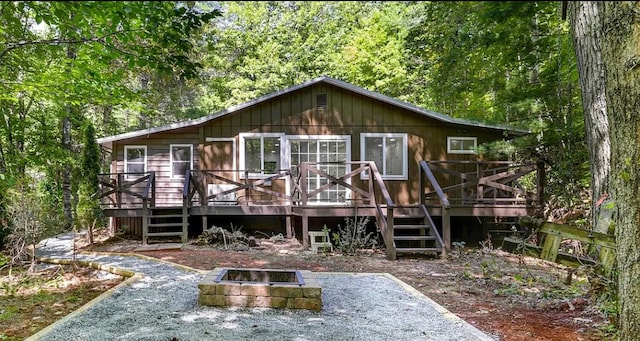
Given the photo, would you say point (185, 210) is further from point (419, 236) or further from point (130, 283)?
point (419, 236)

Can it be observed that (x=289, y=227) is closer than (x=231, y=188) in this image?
Yes

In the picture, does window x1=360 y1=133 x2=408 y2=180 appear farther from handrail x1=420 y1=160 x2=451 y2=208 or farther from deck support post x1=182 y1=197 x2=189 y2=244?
deck support post x1=182 y1=197 x2=189 y2=244

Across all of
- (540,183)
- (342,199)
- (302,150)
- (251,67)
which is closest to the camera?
(540,183)

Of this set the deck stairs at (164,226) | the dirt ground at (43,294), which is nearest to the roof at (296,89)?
the deck stairs at (164,226)

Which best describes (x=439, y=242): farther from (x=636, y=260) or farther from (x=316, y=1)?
(x=316, y=1)

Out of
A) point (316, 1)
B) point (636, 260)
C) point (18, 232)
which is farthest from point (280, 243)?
point (316, 1)

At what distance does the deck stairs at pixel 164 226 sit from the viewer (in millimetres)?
9158

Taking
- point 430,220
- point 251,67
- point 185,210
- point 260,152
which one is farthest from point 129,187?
point 251,67

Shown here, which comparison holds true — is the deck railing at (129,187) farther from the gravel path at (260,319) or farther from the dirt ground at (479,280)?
the gravel path at (260,319)

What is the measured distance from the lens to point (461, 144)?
35.7ft

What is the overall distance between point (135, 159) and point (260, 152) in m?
3.57

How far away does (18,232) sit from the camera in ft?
21.1

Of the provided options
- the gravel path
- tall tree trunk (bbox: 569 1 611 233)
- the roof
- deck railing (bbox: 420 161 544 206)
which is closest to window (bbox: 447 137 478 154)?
deck railing (bbox: 420 161 544 206)

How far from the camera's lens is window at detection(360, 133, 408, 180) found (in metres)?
10.8
